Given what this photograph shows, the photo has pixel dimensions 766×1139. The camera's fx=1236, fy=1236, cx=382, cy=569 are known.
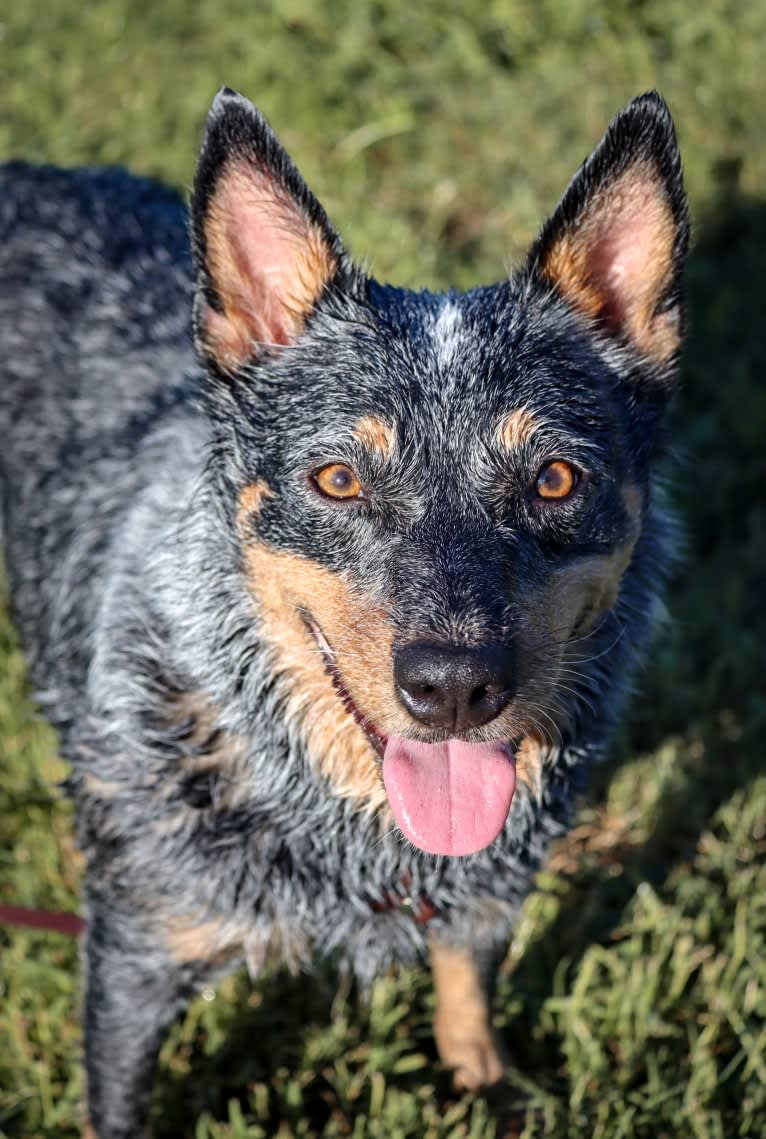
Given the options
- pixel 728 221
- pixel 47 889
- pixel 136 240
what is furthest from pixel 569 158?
pixel 47 889

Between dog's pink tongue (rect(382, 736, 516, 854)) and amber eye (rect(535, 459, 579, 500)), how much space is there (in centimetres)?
57

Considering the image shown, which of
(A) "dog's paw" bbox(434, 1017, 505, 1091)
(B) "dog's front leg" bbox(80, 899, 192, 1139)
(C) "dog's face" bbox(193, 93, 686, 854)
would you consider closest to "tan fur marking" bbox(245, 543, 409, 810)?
(C) "dog's face" bbox(193, 93, 686, 854)

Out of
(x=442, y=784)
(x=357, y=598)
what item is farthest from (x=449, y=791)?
(x=357, y=598)

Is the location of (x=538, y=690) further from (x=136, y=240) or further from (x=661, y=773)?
(x=136, y=240)

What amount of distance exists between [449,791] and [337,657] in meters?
0.39

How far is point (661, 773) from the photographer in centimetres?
438

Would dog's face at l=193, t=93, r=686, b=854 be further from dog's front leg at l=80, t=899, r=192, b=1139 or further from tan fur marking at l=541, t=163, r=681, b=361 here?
dog's front leg at l=80, t=899, r=192, b=1139

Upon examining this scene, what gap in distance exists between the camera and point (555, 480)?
2.71 meters

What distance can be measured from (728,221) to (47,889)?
477 cm

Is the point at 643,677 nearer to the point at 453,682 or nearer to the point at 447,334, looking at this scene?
the point at 447,334

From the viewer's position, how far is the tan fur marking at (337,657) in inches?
101

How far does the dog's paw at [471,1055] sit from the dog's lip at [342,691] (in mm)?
1235

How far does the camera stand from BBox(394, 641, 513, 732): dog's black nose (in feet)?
7.91

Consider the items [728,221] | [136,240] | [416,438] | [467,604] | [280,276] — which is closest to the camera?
[467,604]
